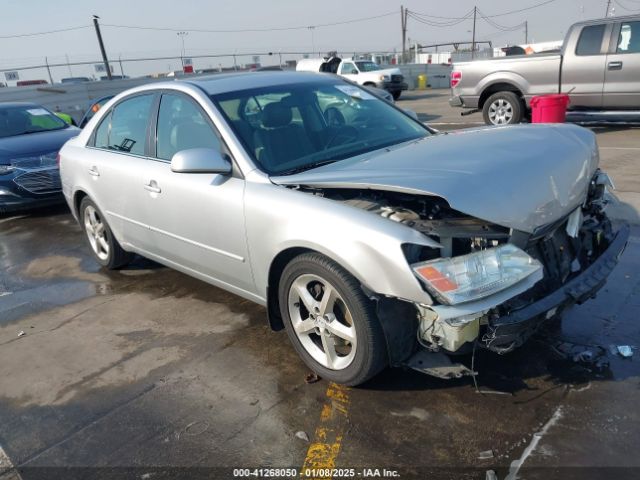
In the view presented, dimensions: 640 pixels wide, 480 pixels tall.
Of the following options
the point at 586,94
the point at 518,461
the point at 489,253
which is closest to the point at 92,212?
the point at 489,253

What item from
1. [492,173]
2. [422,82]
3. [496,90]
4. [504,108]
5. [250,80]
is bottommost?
[422,82]

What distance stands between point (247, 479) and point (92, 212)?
12.1 ft

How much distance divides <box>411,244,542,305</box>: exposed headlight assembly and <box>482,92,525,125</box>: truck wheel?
8835mm

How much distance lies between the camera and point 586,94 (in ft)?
33.6

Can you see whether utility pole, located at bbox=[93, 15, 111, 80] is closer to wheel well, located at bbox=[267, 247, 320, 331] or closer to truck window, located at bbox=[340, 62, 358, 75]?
truck window, located at bbox=[340, 62, 358, 75]

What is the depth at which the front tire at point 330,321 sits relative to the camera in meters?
2.81

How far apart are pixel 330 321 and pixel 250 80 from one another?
6.88 feet

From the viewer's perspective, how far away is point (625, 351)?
10.6ft

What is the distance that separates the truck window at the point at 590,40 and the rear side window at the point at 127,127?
879 cm

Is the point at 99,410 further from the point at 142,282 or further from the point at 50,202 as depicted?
the point at 50,202

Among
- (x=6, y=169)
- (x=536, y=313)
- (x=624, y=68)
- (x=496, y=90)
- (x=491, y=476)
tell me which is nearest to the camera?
(x=491, y=476)

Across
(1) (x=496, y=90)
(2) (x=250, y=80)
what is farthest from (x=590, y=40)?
(2) (x=250, y=80)

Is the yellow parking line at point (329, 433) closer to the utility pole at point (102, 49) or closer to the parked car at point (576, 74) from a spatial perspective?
the parked car at point (576, 74)

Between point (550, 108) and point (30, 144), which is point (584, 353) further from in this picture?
point (30, 144)
